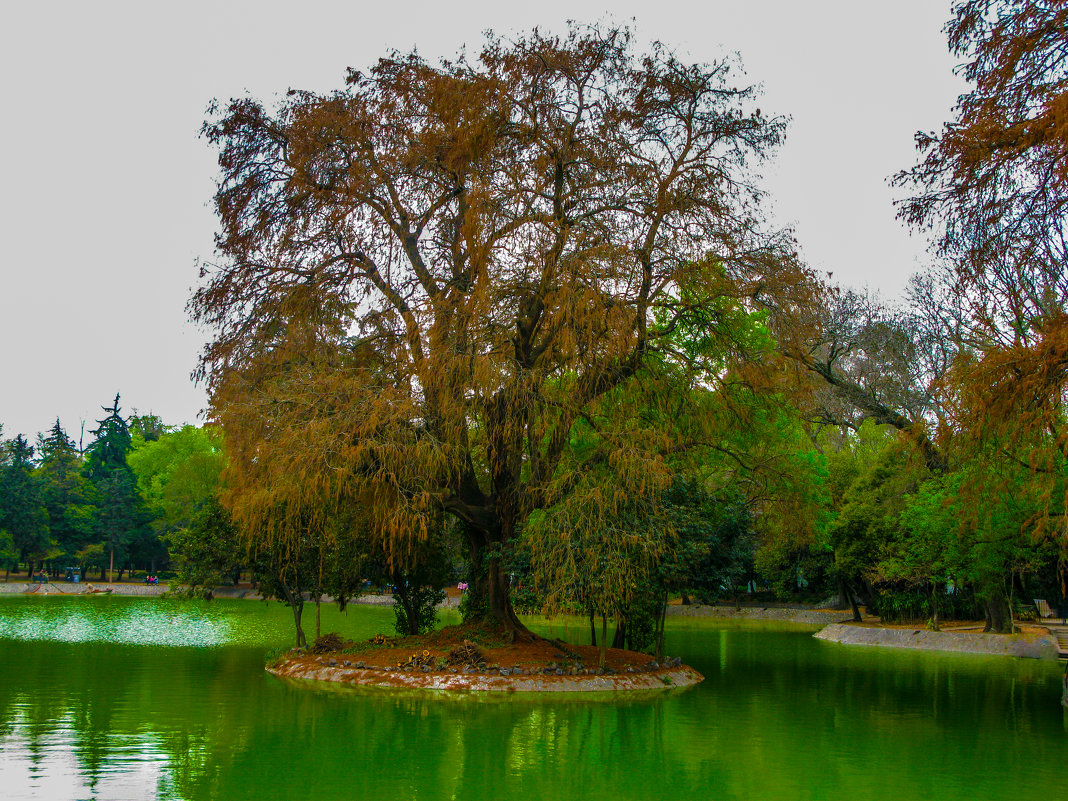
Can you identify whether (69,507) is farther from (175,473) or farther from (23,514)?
(175,473)

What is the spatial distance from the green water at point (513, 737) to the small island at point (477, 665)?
71 centimetres

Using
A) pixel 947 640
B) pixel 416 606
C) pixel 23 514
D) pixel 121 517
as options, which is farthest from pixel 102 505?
pixel 947 640

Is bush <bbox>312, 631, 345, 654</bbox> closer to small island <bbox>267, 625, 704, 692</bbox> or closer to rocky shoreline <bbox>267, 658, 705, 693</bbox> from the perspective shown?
small island <bbox>267, 625, 704, 692</bbox>

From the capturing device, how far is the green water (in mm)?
10844

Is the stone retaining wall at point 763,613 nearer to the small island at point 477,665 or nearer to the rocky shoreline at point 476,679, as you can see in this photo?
the small island at point 477,665

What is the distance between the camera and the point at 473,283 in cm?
2056

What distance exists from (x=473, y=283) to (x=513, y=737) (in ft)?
33.5

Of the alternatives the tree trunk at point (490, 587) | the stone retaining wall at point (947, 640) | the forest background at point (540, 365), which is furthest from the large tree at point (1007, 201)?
the stone retaining wall at point (947, 640)

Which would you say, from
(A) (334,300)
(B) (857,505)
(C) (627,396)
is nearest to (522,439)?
(C) (627,396)

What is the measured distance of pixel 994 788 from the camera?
11.7m

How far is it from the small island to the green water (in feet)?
2.31

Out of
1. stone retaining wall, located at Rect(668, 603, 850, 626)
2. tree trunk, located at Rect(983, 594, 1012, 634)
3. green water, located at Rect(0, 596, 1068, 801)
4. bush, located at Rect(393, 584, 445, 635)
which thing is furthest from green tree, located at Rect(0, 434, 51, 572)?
tree trunk, located at Rect(983, 594, 1012, 634)


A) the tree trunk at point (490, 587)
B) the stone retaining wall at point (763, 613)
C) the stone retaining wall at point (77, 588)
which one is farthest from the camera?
the stone retaining wall at point (77, 588)

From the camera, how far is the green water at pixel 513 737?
10.8 metres
